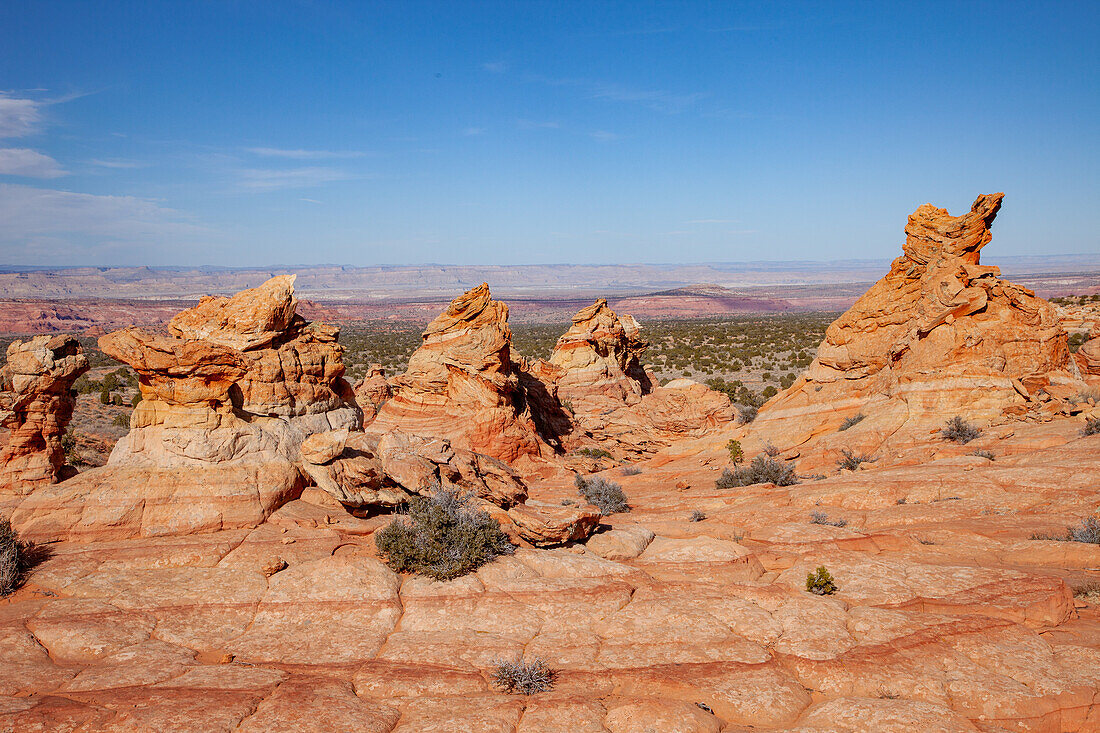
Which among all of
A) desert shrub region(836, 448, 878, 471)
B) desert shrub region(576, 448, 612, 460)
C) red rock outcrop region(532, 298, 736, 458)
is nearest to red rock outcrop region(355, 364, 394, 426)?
red rock outcrop region(532, 298, 736, 458)

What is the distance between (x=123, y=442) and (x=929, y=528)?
541 inches

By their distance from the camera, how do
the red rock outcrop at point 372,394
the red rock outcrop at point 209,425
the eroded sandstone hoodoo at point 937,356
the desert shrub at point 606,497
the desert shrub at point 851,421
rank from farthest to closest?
the red rock outcrop at point 372,394 → the desert shrub at point 851,421 → the eroded sandstone hoodoo at point 937,356 → the desert shrub at point 606,497 → the red rock outcrop at point 209,425

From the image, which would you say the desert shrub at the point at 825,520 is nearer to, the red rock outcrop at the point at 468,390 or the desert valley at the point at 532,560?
the desert valley at the point at 532,560

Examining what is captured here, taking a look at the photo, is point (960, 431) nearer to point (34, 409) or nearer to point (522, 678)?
point (522, 678)

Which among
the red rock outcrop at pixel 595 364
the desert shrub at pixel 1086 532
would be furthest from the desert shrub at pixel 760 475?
the red rock outcrop at pixel 595 364

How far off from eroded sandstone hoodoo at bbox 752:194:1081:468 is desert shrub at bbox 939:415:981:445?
0.49 m

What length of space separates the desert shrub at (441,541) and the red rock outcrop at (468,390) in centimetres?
1023

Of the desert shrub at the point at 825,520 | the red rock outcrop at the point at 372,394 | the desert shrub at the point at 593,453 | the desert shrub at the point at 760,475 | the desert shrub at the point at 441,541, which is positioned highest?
the desert shrub at the point at 441,541

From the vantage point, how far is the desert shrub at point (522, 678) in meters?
6.51

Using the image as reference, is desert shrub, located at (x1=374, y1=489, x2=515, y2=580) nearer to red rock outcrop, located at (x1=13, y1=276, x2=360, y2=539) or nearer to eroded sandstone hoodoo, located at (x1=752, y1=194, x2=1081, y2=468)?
red rock outcrop, located at (x1=13, y1=276, x2=360, y2=539)

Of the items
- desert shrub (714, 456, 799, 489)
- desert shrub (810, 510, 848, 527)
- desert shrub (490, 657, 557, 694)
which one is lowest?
desert shrub (714, 456, 799, 489)

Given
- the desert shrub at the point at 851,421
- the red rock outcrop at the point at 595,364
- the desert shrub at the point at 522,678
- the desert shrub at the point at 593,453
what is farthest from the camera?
the red rock outcrop at the point at 595,364

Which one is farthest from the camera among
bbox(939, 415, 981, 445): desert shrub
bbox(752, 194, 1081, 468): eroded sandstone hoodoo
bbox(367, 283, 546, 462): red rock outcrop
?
bbox(367, 283, 546, 462): red rock outcrop

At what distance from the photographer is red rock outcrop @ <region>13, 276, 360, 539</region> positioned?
33.8ft
